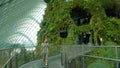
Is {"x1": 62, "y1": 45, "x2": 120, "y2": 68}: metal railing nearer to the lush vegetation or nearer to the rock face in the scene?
the lush vegetation

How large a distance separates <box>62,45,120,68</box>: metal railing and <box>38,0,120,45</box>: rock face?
7.41 metres

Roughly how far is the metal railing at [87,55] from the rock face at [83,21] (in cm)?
741

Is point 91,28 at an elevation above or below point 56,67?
above

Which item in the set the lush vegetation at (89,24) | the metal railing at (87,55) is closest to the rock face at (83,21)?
the lush vegetation at (89,24)

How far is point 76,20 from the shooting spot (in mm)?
28125

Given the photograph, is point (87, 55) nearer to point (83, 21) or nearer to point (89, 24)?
point (89, 24)

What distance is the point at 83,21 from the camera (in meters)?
28.1

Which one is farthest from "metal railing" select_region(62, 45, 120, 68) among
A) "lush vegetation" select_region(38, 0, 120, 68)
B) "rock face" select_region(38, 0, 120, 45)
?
"rock face" select_region(38, 0, 120, 45)

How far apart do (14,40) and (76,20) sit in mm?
13805

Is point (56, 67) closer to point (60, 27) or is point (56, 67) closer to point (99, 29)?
point (99, 29)

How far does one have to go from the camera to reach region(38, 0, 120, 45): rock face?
23859mm

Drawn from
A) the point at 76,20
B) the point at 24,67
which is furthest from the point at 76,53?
the point at 76,20

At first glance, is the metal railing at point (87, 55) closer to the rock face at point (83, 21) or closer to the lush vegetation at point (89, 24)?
the lush vegetation at point (89, 24)

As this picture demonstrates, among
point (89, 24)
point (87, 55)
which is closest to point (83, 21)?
point (89, 24)
